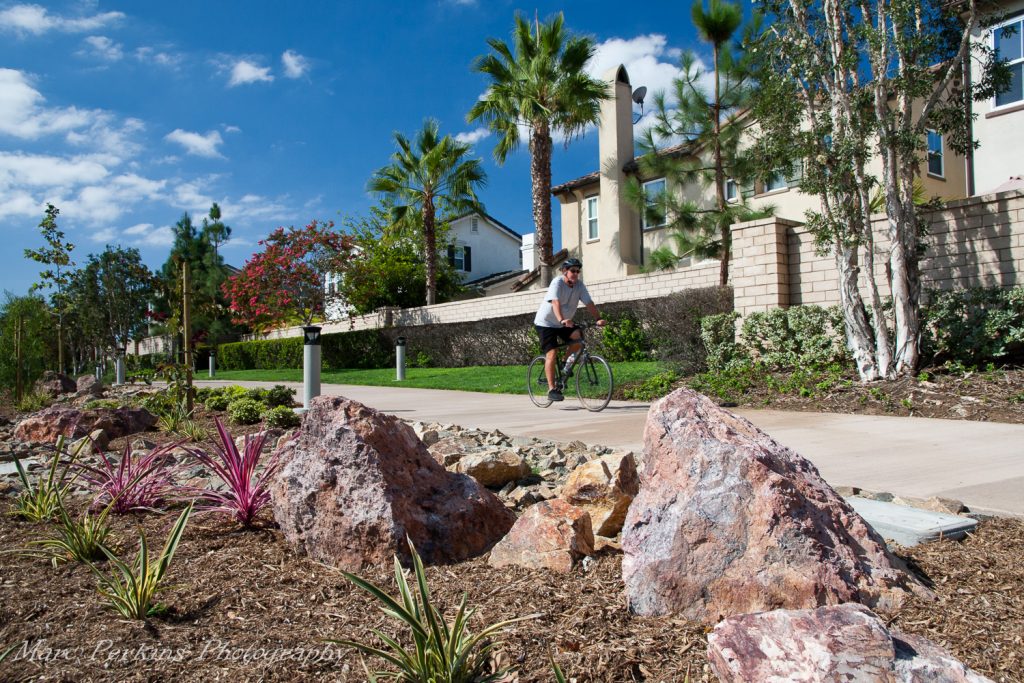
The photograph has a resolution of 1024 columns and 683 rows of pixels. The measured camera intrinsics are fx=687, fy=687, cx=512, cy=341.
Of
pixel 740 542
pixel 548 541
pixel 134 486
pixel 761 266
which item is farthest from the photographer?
pixel 761 266

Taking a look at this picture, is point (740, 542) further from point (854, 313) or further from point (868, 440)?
point (854, 313)

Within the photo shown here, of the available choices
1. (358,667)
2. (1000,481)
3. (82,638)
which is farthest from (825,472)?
(82,638)

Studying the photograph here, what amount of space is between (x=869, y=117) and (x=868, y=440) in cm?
594

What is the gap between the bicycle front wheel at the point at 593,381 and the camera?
29.1 ft

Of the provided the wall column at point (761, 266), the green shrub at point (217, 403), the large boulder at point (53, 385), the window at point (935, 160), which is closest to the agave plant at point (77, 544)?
the green shrub at point (217, 403)

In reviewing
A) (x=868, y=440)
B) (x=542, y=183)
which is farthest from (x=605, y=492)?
(x=542, y=183)

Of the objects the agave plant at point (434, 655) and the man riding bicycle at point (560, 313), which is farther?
the man riding bicycle at point (560, 313)

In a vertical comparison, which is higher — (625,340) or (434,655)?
(625,340)

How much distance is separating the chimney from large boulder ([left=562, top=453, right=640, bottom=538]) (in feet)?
74.1

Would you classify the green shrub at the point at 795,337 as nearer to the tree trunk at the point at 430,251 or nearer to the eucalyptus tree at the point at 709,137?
the eucalyptus tree at the point at 709,137

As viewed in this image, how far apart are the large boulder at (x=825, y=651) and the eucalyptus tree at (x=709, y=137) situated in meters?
16.0

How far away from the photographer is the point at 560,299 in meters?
8.70

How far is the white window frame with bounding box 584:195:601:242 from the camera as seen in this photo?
88.4ft

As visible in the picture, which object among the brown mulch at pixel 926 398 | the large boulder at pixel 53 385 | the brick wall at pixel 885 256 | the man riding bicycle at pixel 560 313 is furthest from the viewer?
the large boulder at pixel 53 385
